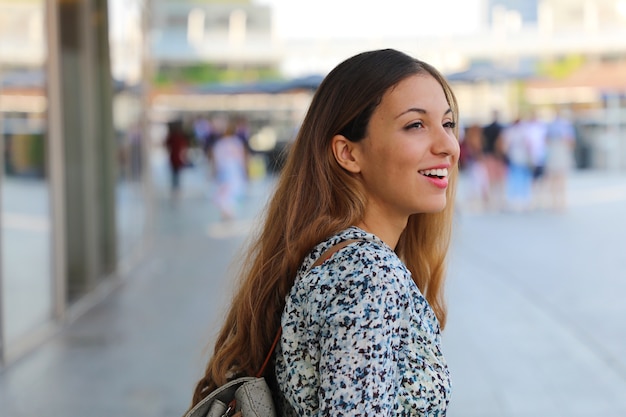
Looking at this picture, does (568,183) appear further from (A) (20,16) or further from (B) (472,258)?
(A) (20,16)

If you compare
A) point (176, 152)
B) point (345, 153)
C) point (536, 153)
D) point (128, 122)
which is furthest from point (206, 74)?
point (345, 153)

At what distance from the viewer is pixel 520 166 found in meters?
16.2

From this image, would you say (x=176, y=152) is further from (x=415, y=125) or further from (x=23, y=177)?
(x=415, y=125)

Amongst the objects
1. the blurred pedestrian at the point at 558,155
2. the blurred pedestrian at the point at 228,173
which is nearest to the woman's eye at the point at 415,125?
the blurred pedestrian at the point at 228,173

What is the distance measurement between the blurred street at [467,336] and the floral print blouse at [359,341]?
68cm

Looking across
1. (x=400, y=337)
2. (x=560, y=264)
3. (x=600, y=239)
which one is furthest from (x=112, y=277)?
(x=400, y=337)

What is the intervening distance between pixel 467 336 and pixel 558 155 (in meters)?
9.35

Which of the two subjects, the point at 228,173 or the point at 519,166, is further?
the point at 519,166

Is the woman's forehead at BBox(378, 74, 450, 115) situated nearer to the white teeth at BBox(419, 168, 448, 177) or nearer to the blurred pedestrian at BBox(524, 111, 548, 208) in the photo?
the white teeth at BBox(419, 168, 448, 177)

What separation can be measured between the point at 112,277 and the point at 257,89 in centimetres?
1831

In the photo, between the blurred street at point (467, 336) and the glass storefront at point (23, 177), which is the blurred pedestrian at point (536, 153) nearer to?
the blurred street at point (467, 336)

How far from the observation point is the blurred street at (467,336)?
5098 millimetres

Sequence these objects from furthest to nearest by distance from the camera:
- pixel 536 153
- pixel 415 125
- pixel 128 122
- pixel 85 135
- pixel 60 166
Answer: pixel 536 153 → pixel 128 122 → pixel 85 135 → pixel 60 166 → pixel 415 125

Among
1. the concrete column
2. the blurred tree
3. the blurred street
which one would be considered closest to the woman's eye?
the blurred street
